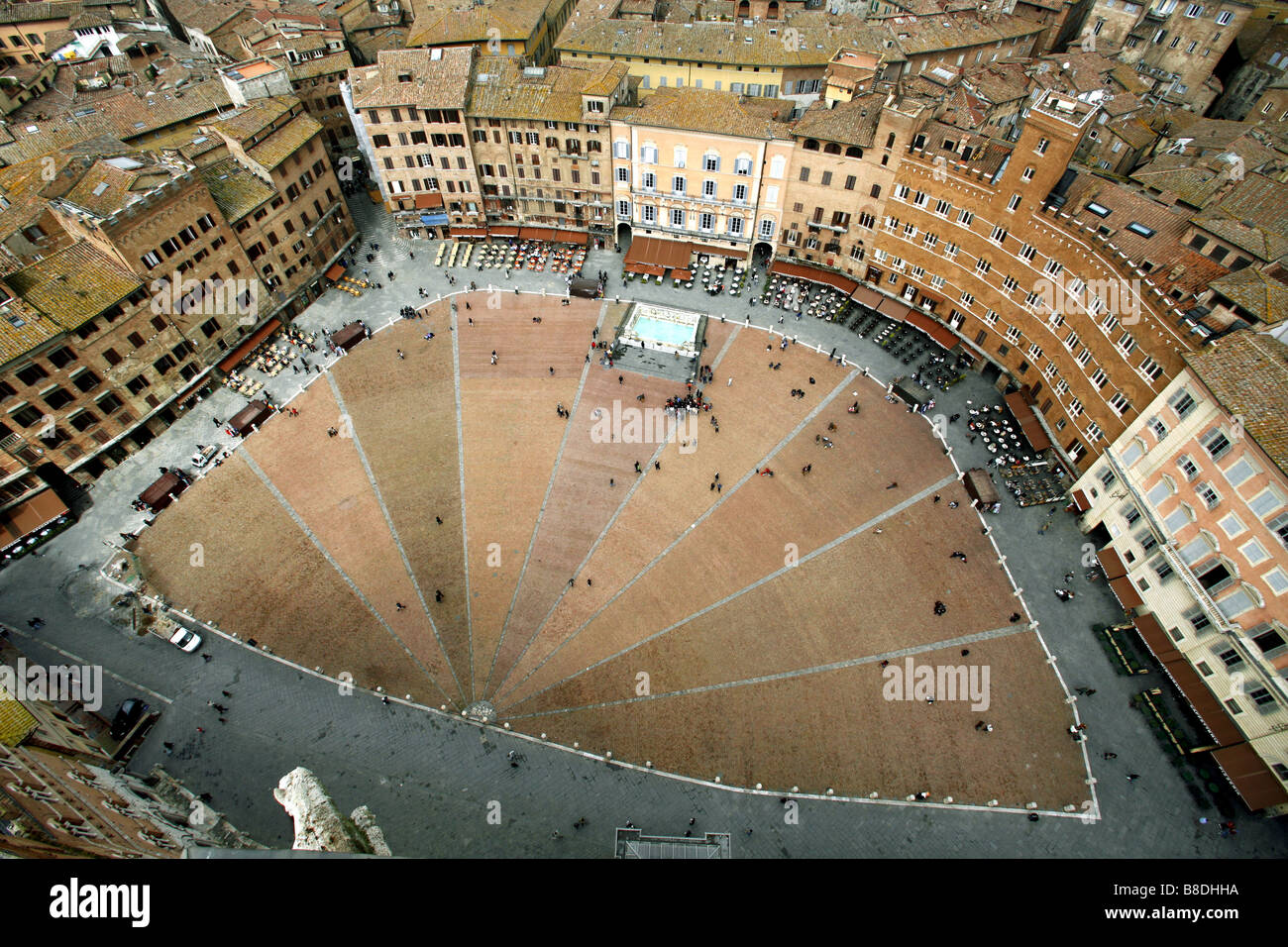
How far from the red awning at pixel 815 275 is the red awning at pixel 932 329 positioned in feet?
22.8

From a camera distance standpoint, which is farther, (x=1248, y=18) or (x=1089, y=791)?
(x=1248, y=18)

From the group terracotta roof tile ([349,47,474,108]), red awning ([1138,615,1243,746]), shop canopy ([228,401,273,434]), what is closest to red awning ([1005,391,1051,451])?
red awning ([1138,615,1243,746])

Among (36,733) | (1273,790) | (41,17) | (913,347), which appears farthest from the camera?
(41,17)

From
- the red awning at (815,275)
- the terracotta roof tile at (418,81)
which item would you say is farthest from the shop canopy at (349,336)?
the red awning at (815,275)

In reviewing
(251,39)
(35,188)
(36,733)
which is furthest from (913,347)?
(251,39)

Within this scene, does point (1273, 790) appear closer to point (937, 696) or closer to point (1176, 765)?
point (1176, 765)

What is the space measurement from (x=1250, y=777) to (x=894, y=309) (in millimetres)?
45242

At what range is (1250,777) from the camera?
36688 mm

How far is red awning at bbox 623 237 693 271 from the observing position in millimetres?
69625

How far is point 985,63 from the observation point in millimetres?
79000

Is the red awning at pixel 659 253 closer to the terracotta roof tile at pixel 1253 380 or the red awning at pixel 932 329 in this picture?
the red awning at pixel 932 329

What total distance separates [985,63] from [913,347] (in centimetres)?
4456

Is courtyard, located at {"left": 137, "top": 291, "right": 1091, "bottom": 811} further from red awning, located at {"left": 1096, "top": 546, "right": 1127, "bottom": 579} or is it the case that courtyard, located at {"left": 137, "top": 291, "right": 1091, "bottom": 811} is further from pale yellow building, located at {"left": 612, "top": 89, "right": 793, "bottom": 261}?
pale yellow building, located at {"left": 612, "top": 89, "right": 793, "bottom": 261}

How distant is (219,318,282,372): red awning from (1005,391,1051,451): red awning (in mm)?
71570
